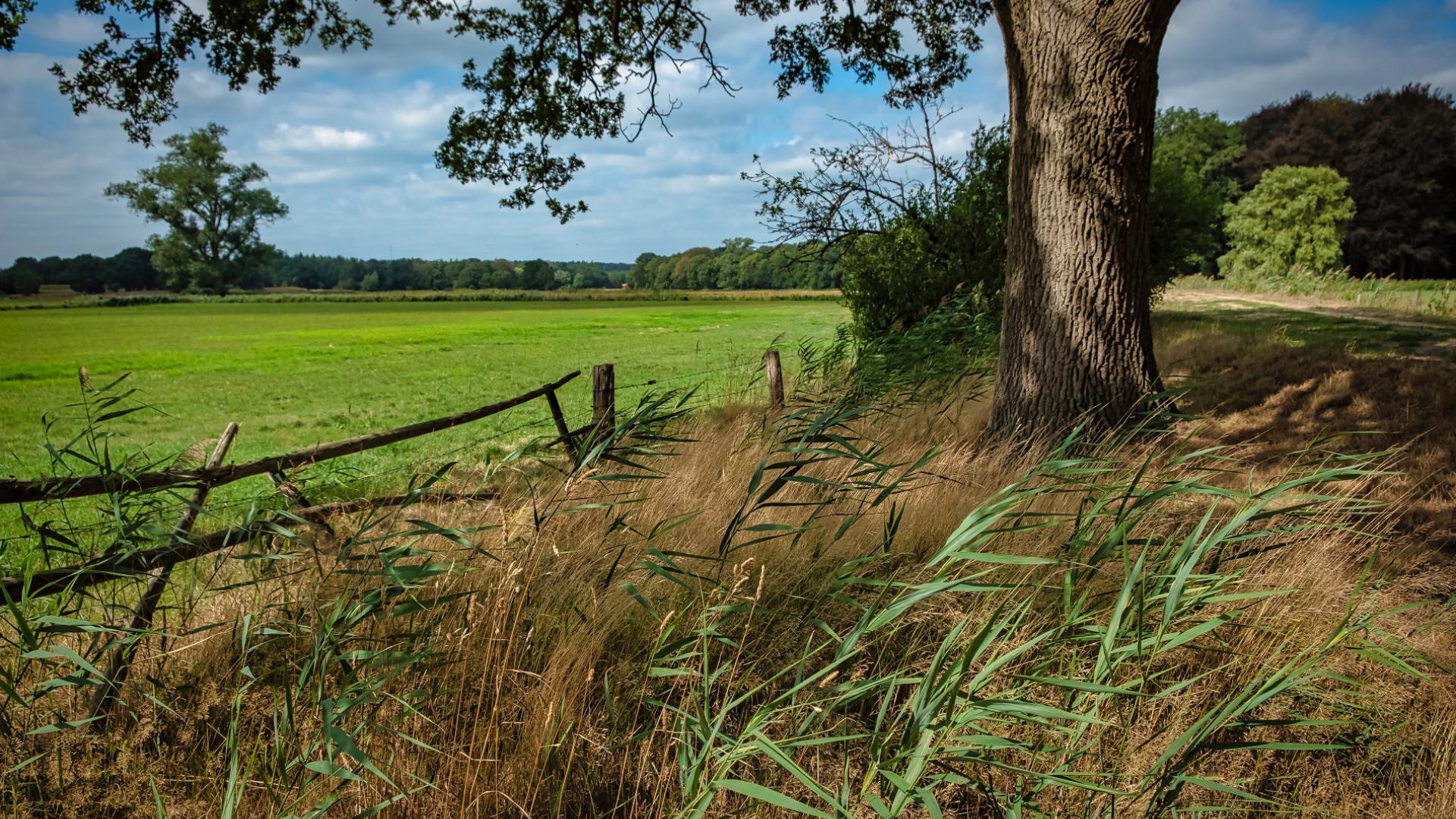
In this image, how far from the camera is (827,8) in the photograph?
508 inches

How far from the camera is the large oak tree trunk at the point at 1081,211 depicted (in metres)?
5.86

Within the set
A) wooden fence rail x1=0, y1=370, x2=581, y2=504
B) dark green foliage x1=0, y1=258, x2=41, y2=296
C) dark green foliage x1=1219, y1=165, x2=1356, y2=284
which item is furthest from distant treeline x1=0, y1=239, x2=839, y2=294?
dark green foliage x1=1219, y1=165, x2=1356, y2=284

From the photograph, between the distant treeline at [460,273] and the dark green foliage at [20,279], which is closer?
the distant treeline at [460,273]

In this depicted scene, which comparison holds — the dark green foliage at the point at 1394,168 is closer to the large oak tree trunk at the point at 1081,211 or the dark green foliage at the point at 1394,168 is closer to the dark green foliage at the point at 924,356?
the dark green foliage at the point at 924,356

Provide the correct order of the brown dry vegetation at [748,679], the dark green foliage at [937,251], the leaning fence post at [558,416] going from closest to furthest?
1. the brown dry vegetation at [748,679]
2. the leaning fence post at [558,416]
3. the dark green foliage at [937,251]

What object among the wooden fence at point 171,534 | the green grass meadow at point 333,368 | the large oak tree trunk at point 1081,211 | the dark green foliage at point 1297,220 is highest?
the dark green foliage at point 1297,220

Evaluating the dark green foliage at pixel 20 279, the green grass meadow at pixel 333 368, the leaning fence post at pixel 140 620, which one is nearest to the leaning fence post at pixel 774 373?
the green grass meadow at pixel 333 368

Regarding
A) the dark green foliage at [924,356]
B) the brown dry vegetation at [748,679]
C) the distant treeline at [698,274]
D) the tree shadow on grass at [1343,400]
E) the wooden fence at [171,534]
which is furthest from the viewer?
the distant treeline at [698,274]

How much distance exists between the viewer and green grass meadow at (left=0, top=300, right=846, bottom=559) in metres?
14.1

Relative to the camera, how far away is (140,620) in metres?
2.91

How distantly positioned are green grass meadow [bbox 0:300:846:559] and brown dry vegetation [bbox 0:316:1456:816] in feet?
4.51

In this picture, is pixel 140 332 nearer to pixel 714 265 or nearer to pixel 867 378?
pixel 867 378

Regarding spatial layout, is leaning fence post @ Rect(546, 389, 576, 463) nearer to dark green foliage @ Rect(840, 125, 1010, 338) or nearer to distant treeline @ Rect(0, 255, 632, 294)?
dark green foliage @ Rect(840, 125, 1010, 338)

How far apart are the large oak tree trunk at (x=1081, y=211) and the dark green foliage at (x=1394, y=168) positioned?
195 feet
